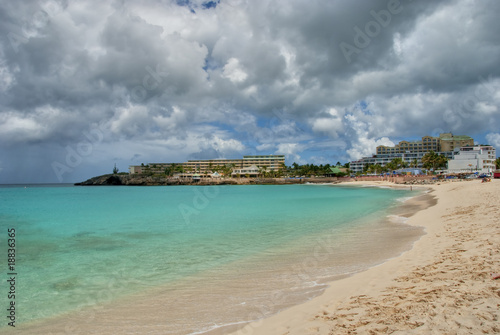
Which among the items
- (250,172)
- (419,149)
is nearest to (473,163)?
(419,149)

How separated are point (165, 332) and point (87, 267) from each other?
7.37 m

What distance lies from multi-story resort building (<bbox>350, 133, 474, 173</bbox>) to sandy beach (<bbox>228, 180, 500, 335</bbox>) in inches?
6853

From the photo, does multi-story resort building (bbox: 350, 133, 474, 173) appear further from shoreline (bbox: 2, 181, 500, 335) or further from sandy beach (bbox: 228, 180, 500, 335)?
shoreline (bbox: 2, 181, 500, 335)

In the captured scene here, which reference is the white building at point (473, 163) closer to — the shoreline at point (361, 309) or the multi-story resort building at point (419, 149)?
the multi-story resort building at point (419, 149)

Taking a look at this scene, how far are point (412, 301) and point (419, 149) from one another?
669 feet

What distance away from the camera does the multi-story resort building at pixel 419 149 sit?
6762 inches

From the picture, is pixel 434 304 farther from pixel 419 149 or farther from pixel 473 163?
pixel 419 149

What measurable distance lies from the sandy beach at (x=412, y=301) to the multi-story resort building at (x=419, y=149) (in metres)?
174

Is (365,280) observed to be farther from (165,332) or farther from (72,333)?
(72,333)

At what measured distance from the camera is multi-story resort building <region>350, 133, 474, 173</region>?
563 feet

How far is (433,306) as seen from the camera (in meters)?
4.97

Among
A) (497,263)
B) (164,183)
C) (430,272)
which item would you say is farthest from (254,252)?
(164,183)

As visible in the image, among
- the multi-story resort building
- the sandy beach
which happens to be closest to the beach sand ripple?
the sandy beach

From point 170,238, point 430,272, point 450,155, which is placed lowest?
point 170,238
